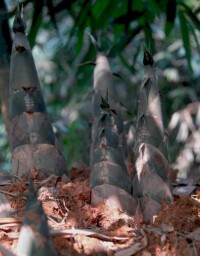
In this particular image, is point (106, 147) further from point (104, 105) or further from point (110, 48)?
point (110, 48)

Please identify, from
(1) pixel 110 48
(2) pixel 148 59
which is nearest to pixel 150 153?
(2) pixel 148 59

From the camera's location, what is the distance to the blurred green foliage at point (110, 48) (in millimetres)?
2574

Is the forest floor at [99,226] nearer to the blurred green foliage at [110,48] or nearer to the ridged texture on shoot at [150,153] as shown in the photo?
the ridged texture on shoot at [150,153]

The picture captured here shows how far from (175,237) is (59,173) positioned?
0.44 m

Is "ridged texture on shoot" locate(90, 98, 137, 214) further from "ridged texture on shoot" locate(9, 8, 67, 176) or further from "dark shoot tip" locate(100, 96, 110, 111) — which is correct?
"ridged texture on shoot" locate(9, 8, 67, 176)

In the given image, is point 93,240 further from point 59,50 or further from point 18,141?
point 59,50

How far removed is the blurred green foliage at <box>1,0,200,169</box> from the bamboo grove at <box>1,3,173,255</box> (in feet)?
0.56

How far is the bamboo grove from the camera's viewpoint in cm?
133

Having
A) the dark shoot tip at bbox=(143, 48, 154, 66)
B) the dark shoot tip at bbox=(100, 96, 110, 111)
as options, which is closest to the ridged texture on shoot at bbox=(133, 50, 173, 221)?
the dark shoot tip at bbox=(143, 48, 154, 66)

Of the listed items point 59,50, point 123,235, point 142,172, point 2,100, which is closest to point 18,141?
point 142,172

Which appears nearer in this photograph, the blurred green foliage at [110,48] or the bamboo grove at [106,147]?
the bamboo grove at [106,147]

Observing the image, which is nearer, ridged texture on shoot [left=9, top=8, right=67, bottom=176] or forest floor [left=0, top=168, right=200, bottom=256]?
forest floor [left=0, top=168, right=200, bottom=256]

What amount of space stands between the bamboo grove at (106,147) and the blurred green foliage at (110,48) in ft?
0.56

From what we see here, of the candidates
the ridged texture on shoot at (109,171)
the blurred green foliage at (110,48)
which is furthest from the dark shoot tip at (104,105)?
the blurred green foliage at (110,48)
